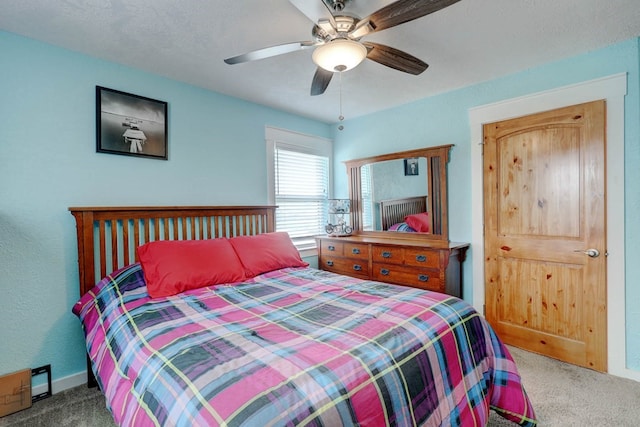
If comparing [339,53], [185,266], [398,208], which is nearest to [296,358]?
[185,266]

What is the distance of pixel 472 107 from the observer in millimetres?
3029

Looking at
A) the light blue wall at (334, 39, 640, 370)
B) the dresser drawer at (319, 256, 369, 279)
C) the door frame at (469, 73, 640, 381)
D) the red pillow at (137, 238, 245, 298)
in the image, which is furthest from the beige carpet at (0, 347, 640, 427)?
the dresser drawer at (319, 256, 369, 279)

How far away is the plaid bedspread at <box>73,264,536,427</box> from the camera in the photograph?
3.20 feet

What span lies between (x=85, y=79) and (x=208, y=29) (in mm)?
1094

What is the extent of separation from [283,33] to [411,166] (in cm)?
202

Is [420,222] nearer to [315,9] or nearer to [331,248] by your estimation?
[331,248]

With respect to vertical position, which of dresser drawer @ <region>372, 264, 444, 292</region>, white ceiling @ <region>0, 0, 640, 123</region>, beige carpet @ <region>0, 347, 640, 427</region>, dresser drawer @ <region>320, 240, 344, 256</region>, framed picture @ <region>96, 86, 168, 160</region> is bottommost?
Answer: beige carpet @ <region>0, 347, 640, 427</region>

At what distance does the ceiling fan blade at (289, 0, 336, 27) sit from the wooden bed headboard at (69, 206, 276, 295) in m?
1.89

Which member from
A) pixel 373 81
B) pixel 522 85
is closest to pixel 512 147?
pixel 522 85

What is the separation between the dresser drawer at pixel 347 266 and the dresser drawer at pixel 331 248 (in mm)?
62

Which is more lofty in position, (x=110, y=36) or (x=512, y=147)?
(x=110, y=36)

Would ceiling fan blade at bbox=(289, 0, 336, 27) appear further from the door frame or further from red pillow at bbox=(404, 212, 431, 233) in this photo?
red pillow at bbox=(404, 212, 431, 233)

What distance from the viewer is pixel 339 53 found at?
5.40ft

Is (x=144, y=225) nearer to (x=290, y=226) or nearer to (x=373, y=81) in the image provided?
(x=290, y=226)
